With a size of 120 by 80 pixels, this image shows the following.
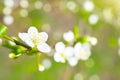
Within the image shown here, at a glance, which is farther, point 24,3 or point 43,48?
point 24,3

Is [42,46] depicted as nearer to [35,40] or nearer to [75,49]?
[35,40]

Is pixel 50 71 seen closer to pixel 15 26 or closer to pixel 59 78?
pixel 59 78

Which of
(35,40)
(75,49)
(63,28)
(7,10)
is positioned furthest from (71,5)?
(35,40)

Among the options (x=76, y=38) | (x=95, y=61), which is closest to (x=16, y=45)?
(x=76, y=38)

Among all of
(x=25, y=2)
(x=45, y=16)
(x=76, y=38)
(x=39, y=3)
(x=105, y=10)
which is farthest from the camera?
(x=105, y=10)

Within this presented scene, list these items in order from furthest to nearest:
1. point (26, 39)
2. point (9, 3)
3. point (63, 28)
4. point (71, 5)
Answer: point (63, 28) → point (71, 5) → point (9, 3) → point (26, 39)

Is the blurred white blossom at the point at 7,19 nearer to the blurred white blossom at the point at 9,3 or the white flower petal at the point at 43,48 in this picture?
the blurred white blossom at the point at 9,3

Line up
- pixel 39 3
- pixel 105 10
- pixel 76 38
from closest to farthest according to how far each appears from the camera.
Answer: pixel 76 38, pixel 39 3, pixel 105 10

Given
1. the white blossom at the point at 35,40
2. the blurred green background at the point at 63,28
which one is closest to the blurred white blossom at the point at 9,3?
the blurred green background at the point at 63,28

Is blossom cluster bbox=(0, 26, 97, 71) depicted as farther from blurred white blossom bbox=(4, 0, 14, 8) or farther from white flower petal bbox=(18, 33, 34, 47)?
blurred white blossom bbox=(4, 0, 14, 8)
